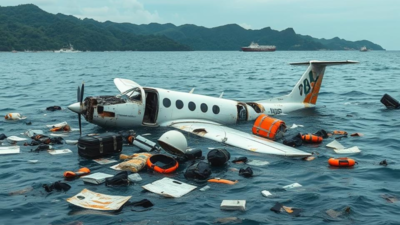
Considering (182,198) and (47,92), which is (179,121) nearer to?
(182,198)

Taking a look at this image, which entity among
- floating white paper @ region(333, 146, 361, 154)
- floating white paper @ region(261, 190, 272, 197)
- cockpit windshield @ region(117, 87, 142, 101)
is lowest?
floating white paper @ region(261, 190, 272, 197)

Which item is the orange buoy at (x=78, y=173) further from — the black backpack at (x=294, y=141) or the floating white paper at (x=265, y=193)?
the black backpack at (x=294, y=141)

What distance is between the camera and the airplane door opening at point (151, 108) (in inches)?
936

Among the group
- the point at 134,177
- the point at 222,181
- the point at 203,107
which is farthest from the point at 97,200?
the point at 203,107

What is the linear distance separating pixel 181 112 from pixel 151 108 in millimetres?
1827

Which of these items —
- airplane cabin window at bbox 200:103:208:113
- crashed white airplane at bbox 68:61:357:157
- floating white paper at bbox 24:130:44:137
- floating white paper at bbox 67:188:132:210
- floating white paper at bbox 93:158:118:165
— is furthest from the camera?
airplane cabin window at bbox 200:103:208:113

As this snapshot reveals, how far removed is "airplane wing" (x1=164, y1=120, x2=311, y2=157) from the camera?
18375mm

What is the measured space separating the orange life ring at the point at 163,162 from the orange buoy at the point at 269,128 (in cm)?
705

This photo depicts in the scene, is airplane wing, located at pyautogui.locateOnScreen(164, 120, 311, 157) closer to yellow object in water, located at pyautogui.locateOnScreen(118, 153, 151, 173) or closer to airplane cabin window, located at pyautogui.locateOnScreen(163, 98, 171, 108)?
airplane cabin window, located at pyautogui.locateOnScreen(163, 98, 171, 108)

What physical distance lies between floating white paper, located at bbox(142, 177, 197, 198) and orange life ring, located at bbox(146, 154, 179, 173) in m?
1.13

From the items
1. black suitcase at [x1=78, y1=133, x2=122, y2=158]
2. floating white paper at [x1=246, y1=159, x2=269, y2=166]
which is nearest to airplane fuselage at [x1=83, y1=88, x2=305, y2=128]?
black suitcase at [x1=78, y1=133, x2=122, y2=158]

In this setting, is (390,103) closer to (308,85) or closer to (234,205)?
(308,85)

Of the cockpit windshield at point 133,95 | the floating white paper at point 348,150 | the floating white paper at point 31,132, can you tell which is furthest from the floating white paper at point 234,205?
the floating white paper at point 31,132

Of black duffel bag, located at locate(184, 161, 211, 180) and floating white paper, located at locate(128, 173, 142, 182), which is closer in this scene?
floating white paper, located at locate(128, 173, 142, 182)
